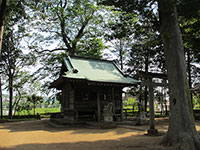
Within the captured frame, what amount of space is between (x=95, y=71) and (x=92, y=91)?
1849 mm

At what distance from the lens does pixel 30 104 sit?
25.3m

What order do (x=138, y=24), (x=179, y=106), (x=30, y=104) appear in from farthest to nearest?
(x=30, y=104)
(x=138, y=24)
(x=179, y=106)

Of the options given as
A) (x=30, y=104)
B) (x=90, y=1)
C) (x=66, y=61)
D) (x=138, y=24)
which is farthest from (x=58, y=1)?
(x=138, y=24)

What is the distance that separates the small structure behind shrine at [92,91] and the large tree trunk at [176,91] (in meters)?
→ 7.06

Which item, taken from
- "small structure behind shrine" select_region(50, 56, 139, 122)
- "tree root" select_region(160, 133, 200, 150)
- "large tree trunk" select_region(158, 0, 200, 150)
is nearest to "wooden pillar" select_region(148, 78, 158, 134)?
"large tree trunk" select_region(158, 0, 200, 150)

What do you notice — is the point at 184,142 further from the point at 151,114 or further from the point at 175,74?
the point at 151,114

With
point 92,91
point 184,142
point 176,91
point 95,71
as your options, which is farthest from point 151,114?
point 95,71

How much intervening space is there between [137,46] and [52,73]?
12390mm

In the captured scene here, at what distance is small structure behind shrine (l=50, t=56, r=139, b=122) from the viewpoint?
517 inches

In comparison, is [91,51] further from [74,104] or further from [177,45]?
[177,45]

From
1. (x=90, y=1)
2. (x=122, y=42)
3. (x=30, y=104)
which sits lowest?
(x=30, y=104)

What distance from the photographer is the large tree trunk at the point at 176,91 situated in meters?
5.28

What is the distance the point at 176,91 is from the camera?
573 centimetres

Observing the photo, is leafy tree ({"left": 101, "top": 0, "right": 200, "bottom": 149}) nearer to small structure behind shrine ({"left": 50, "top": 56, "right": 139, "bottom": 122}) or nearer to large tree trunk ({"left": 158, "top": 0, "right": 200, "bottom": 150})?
large tree trunk ({"left": 158, "top": 0, "right": 200, "bottom": 150})
